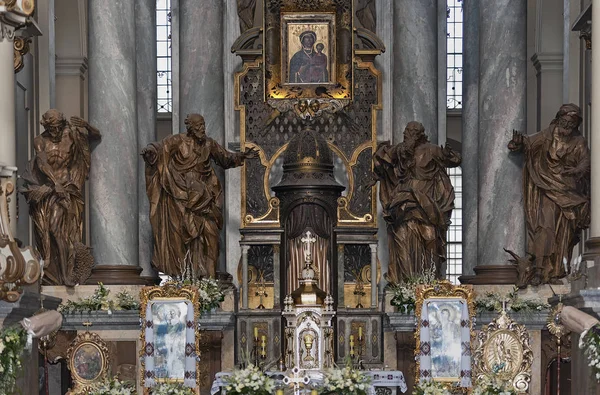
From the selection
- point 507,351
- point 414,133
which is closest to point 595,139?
point 507,351

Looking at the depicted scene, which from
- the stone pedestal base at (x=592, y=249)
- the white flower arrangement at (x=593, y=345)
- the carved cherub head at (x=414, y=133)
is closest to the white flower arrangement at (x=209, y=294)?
the carved cherub head at (x=414, y=133)

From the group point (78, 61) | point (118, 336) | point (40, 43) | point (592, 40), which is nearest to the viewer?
point (592, 40)

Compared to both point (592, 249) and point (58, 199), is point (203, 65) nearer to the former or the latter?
point (58, 199)

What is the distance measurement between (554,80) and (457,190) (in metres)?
10.4

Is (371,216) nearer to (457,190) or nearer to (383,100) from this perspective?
(383,100)

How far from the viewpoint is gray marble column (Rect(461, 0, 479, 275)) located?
81.7 feet

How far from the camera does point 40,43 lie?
27.2 metres

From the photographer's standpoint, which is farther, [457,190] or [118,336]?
[457,190]

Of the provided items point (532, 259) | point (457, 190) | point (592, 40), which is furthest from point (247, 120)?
point (457, 190)

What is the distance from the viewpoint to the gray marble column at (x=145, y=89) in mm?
25328

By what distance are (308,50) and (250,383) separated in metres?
9.10

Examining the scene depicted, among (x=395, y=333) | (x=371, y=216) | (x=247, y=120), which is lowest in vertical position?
(x=395, y=333)

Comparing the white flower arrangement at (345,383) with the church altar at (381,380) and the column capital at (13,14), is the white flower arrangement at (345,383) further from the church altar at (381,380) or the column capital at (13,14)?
the column capital at (13,14)

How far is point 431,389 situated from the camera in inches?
731
